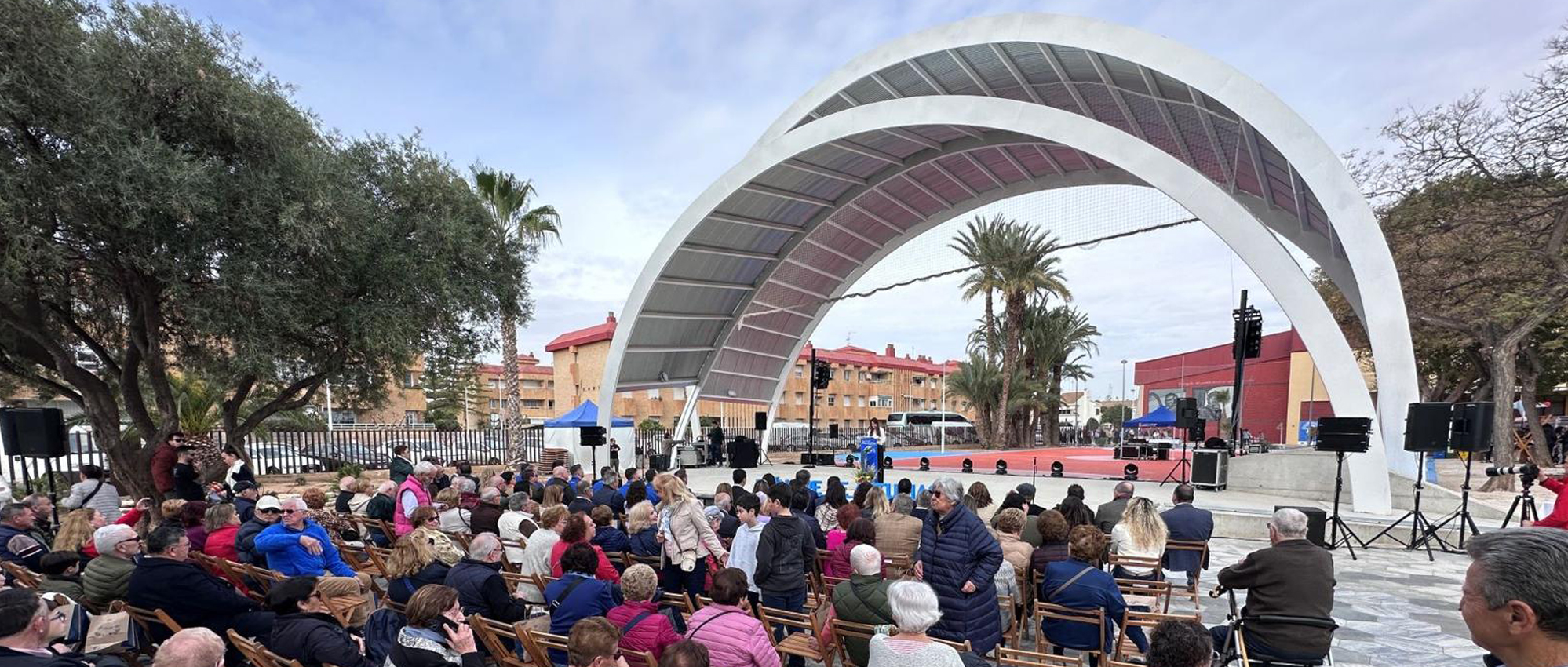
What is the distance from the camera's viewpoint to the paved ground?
5938 millimetres

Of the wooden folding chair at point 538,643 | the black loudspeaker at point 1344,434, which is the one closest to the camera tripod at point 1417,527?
the black loudspeaker at point 1344,434

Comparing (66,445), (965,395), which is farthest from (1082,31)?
(965,395)

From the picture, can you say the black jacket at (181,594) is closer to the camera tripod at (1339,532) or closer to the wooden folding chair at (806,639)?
the wooden folding chair at (806,639)

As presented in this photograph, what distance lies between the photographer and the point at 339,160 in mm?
12688

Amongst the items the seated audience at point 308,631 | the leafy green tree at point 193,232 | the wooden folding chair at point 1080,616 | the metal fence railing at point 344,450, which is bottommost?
the metal fence railing at point 344,450

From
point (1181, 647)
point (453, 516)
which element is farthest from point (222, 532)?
point (1181, 647)

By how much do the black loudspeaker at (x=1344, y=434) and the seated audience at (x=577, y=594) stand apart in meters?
9.61

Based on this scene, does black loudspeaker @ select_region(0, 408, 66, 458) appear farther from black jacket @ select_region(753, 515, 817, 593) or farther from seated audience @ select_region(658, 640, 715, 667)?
seated audience @ select_region(658, 640, 715, 667)

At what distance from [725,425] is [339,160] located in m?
39.5

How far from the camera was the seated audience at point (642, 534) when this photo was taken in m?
6.28

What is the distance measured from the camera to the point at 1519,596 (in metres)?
1.67

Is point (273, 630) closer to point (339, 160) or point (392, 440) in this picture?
point (339, 160)

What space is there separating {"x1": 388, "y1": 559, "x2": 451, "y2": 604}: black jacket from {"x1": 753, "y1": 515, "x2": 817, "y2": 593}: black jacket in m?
2.04

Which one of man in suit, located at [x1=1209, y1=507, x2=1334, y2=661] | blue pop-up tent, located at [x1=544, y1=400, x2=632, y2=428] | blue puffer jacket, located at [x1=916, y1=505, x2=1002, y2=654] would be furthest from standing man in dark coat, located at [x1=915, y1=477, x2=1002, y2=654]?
blue pop-up tent, located at [x1=544, y1=400, x2=632, y2=428]
